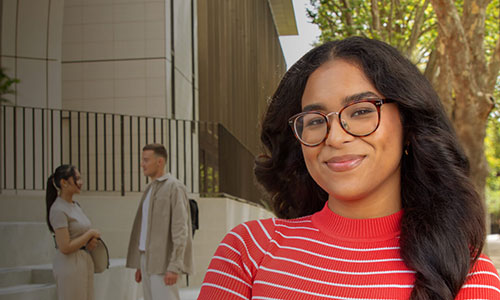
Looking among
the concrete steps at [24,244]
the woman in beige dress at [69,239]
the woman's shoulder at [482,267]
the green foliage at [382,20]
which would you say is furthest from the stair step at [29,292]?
the green foliage at [382,20]

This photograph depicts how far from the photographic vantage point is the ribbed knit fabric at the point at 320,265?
5.16 feet

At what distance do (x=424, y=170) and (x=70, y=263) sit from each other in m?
4.13

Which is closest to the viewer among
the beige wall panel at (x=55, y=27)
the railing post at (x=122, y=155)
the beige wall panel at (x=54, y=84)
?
the beige wall panel at (x=55, y=27)

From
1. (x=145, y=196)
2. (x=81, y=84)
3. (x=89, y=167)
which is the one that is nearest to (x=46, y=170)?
(x=89, y=167)

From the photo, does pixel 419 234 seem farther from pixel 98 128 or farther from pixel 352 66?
pixel 98 128

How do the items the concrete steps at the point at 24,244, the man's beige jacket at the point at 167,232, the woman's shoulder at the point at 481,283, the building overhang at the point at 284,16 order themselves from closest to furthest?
the woman's shoulder at the point at 481,283, the man's beige jacket at the point at 167,232, the concrete steps at the point at 24,244, the building overhang at the point at 284,16

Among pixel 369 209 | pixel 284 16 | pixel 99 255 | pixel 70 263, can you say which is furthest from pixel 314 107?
pixel 284 16

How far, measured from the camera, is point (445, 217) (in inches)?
66.8

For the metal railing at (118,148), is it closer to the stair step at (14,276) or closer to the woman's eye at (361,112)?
the stair step at (14,276)

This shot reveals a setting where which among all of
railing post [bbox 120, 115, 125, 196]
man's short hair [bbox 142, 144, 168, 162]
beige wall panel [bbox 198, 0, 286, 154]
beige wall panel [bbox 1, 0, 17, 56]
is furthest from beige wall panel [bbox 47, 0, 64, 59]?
man's short hair [bbox 142, 144, 168, 162]

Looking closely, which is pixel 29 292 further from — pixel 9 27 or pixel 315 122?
pixel 315 122

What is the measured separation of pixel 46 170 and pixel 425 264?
330 inches

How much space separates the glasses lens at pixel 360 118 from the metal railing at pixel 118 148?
780 cm

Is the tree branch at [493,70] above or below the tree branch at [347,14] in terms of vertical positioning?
below
